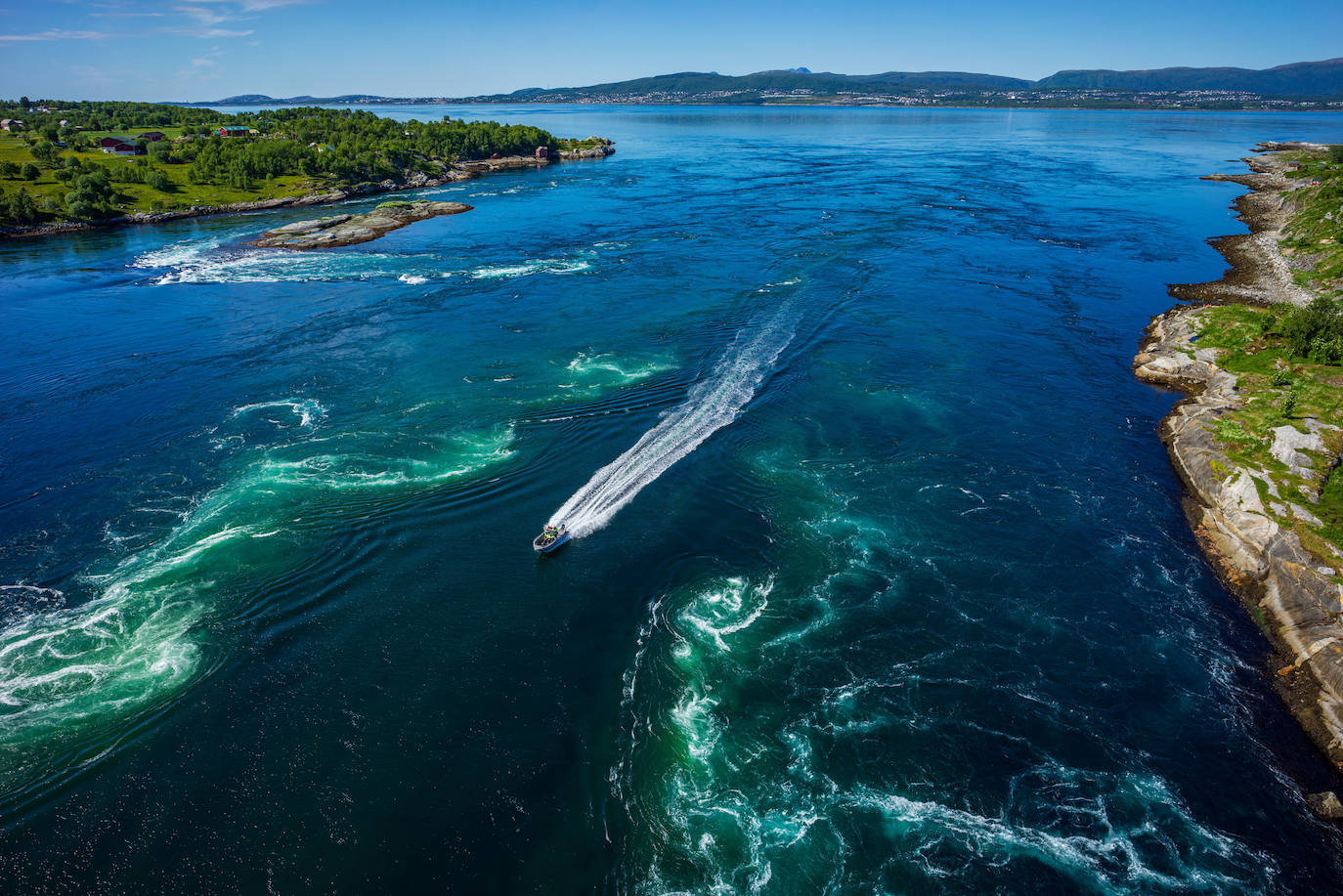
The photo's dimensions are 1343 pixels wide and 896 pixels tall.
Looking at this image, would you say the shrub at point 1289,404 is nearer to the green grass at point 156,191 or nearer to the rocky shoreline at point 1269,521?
the rocky shoreline at point 1269,521

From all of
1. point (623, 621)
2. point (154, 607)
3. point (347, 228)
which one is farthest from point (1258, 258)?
point (347, 228)

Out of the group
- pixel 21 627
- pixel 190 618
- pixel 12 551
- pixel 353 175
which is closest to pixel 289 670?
pixel 190 618

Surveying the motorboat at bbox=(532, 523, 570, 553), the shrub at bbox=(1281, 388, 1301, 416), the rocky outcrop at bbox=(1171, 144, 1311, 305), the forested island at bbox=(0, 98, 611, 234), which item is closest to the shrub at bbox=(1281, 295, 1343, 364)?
the shrub at bbox=(1281, 388, 1301, 416)

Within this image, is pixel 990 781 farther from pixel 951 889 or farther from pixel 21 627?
pixel 21 627

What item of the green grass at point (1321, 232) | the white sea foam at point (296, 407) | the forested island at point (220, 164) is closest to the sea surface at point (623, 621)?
the white sea foam at point (296, 407)

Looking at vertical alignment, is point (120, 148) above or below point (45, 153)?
above

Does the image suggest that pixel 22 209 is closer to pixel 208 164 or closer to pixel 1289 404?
pixel 208 164
